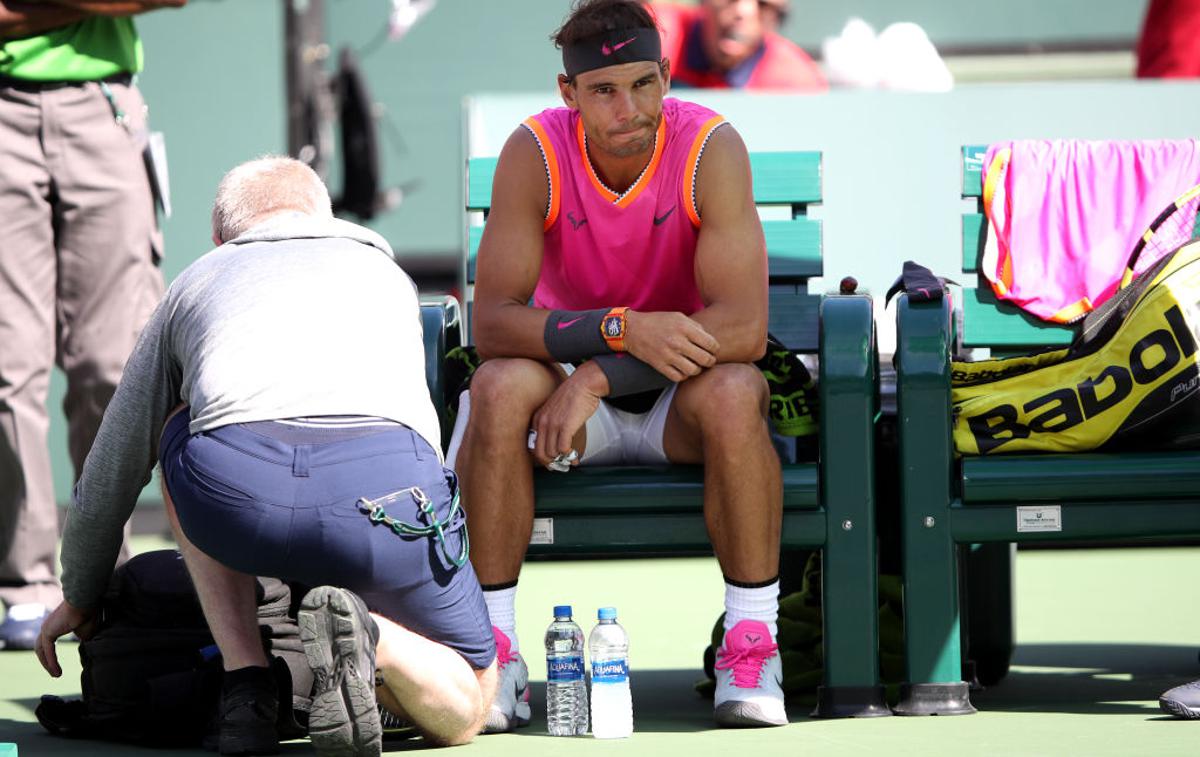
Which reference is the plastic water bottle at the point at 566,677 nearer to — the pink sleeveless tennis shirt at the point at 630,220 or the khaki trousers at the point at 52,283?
the pink sleeveless tennis shirt at the point at 630,220

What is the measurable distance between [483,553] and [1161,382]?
4.74ft

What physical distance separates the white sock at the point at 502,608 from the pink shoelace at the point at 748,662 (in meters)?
0.46

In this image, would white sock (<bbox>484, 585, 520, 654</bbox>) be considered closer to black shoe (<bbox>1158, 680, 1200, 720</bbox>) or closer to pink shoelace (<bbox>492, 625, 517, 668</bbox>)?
pink shoelace (<bbox>492, 625, 517, 668</bbox>)

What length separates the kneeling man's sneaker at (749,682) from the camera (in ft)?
13.2

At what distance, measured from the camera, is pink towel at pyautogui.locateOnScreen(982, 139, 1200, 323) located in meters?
5.23

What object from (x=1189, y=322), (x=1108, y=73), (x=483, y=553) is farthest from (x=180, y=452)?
(x=1108, y=73)

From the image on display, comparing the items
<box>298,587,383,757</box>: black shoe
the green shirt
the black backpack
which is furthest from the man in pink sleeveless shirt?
the green shirt

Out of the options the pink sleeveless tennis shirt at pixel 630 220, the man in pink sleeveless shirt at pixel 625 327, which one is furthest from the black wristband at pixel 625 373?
the pink sleeveless tennis shirt at pixel 630 220

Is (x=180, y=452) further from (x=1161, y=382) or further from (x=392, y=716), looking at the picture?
(x=1161, y=382)

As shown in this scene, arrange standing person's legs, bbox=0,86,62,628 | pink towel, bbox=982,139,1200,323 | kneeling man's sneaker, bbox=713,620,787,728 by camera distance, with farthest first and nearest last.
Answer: standing person's legs, bbox=0,86,62,628 < pink towel, bbox=982,139,1200,323 < kneeling man's sneaker, bbox=713,620,787,728

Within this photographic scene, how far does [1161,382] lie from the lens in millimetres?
4168

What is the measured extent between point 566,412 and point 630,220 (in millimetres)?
496

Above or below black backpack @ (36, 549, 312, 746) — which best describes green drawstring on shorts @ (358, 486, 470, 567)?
above

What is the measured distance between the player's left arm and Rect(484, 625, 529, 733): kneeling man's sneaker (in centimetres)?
75
